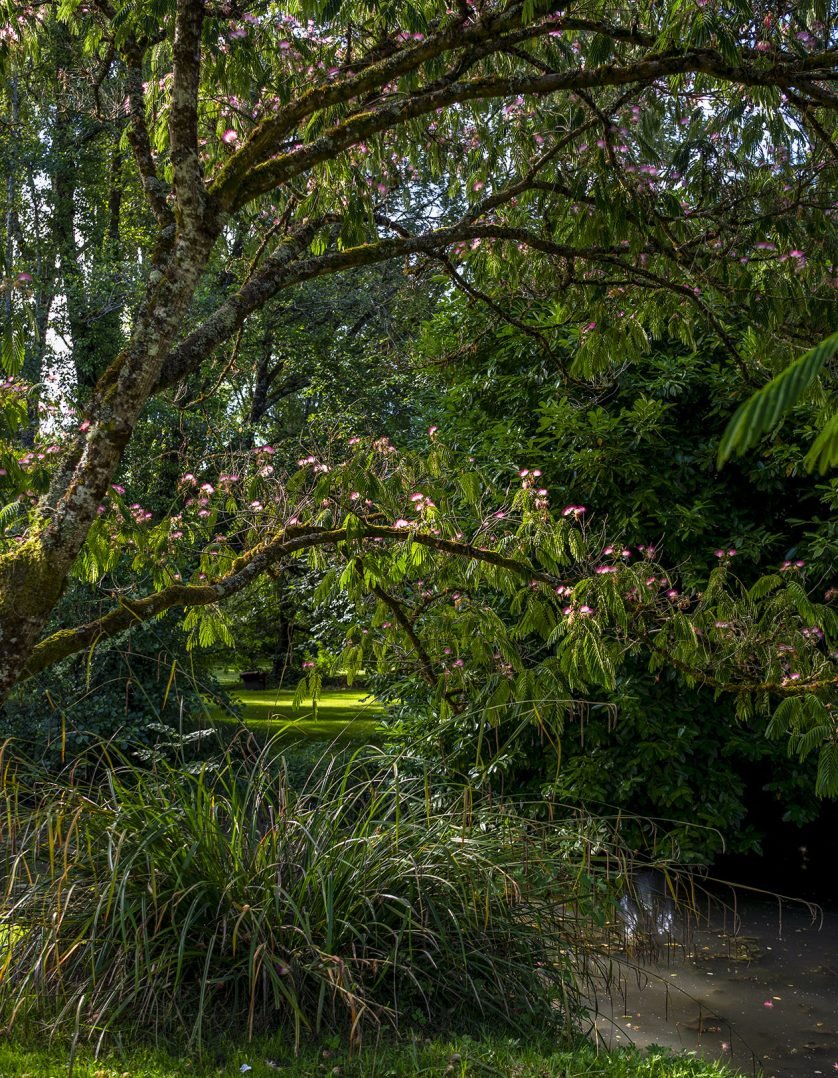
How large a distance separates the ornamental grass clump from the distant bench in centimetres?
1481

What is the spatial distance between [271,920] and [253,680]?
54.2 feet

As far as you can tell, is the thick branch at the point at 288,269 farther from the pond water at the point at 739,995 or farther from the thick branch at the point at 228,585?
the pond water at the point at 739,995

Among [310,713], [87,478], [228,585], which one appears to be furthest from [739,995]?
[310,713]

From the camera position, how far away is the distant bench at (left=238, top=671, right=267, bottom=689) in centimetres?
1941

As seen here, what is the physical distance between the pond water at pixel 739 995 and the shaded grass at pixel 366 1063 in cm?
67

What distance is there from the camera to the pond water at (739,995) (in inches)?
182

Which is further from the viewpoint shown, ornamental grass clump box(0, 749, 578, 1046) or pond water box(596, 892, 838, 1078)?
pond water box(596, 892, 838, 1078)

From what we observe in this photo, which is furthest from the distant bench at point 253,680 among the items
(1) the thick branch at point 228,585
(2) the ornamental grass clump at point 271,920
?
(1) the thick branch at point 228,585

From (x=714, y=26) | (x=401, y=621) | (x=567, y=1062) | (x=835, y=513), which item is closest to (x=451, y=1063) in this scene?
(x=567, y=1062)

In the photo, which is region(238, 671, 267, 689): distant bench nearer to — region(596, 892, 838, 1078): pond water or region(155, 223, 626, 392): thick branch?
region(596, 892, 838, 1078): pond water

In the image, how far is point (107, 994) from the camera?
364cm

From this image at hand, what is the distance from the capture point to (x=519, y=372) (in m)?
7.91

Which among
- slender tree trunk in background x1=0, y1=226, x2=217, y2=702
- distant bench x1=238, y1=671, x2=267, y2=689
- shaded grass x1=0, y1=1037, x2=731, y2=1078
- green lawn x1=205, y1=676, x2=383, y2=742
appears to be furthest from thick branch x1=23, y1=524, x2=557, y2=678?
distant bench x1=238, y1=671, x2=267, y2=689

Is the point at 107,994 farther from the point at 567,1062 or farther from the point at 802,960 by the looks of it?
the point at 802,960
